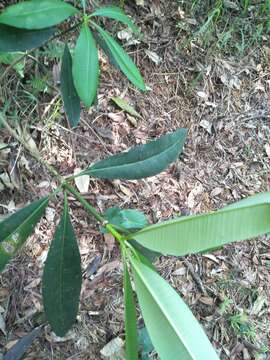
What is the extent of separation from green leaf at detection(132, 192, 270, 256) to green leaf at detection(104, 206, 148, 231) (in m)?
0.58

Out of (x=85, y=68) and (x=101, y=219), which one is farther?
(x=85, y=68)

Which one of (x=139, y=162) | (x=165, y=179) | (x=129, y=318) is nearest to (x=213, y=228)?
(x=129, y=318)

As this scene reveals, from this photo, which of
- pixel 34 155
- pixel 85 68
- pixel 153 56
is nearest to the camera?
pixel 85 68

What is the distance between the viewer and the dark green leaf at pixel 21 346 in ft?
4.39

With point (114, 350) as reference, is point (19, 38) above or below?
above

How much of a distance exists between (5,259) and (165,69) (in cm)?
123

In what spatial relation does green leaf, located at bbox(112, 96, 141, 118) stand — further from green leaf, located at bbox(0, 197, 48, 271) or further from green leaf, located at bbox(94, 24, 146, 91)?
green leaf, located at bbox(0, 197, 48, 271)

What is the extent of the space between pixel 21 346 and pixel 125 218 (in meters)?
0.46

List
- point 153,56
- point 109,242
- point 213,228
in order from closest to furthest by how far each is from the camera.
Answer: point 213,228
point 109,242
point 153,56

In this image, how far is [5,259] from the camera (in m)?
0.96

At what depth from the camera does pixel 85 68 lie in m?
1.05

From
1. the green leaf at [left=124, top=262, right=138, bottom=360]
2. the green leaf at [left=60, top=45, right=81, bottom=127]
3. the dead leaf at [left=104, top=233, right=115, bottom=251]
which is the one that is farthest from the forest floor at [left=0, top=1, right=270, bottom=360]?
the green leaf at [left=124, top=262, right=138, bottom=360]

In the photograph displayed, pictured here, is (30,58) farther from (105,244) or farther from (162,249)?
(162,249)

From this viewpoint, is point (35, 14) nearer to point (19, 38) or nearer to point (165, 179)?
point (19, 38)
